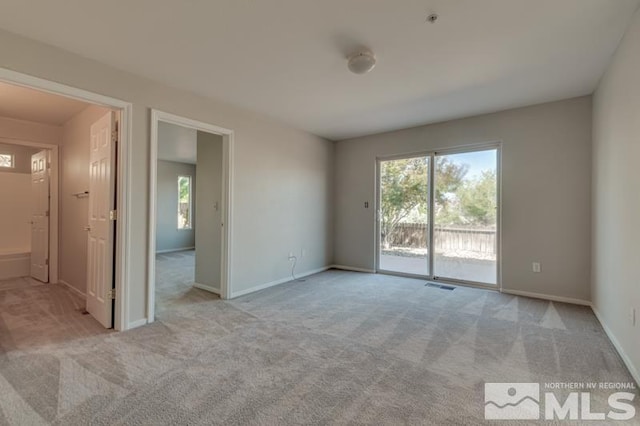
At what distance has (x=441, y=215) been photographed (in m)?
4.64

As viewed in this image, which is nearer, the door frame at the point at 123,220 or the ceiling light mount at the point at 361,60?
the ceiling light mount at the point at 361,60

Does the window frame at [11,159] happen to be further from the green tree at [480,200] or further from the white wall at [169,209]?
the green tree at [480,200]

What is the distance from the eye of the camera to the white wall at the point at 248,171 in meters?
2.51

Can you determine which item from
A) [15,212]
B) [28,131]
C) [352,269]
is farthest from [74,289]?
[352,269]

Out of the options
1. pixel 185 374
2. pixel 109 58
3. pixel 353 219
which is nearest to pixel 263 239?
pixel 353 219

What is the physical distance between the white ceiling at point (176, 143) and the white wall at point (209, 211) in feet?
2.40

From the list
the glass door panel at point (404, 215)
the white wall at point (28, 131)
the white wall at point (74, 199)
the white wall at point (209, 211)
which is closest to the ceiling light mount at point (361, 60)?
the white wall at point (209, 211)

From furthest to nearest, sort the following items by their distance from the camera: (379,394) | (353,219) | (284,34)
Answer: (353,219), (284,34), (379,394)

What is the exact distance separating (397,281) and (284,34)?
3.78m

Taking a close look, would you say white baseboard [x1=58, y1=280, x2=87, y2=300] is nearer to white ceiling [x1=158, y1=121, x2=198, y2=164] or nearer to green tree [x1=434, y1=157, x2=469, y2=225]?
white ceiling [x1=158, y1=121, x2=198, y2=164]

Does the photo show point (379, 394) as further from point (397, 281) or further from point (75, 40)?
point (75, 40)

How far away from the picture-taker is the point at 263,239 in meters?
4.31
